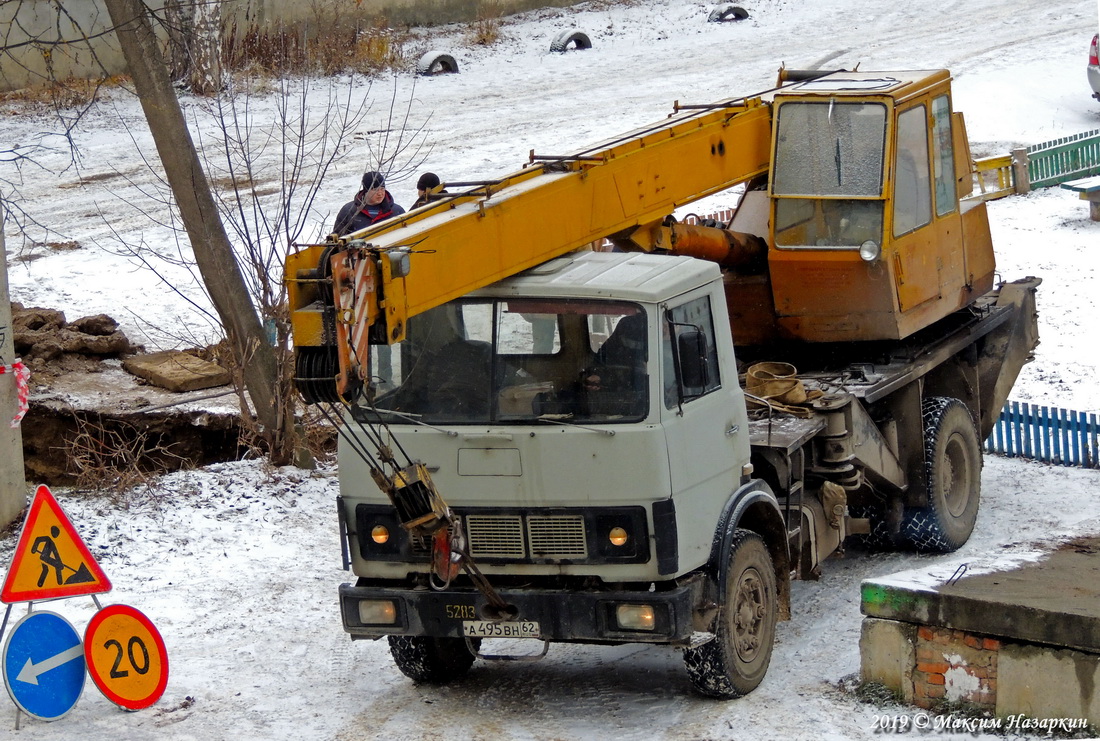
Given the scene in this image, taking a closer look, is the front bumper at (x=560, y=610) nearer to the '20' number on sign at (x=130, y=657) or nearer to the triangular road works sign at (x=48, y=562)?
the '20' number on sign at (x=130, y=657)

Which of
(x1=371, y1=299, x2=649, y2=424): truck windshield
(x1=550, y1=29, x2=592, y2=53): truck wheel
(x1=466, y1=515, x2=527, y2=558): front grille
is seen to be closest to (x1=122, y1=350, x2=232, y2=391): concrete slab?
(x1=371, y1=299, x2=649, y2=424): truck windshield

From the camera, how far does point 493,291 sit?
266 inches

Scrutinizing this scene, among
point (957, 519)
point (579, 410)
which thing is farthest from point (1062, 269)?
point (579, 410)

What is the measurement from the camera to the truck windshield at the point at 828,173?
346 inches

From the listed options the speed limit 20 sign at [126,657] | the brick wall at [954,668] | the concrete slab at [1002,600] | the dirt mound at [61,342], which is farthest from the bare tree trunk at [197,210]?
the brick wall at [954,668]

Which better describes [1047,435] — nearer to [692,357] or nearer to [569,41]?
[692,357]

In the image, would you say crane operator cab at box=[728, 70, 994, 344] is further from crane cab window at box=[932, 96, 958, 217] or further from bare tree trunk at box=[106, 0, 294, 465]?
bare tree trunk at box=[106, 0, 294, 465]

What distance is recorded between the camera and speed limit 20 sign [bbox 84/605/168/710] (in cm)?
699

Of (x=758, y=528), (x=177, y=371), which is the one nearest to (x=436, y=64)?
(x=177, y=371)

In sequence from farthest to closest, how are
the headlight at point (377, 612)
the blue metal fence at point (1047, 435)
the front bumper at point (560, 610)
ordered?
the blue metal fence at point (1047, 435) → the headlight at point (377, 612) → the front bumper at point (560, 610)

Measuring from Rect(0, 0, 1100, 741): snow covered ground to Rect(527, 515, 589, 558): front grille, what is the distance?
902 millimetres

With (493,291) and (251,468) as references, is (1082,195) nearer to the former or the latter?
(251,468)

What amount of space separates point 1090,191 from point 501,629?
40.2ft

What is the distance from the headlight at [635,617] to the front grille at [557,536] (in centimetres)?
32
